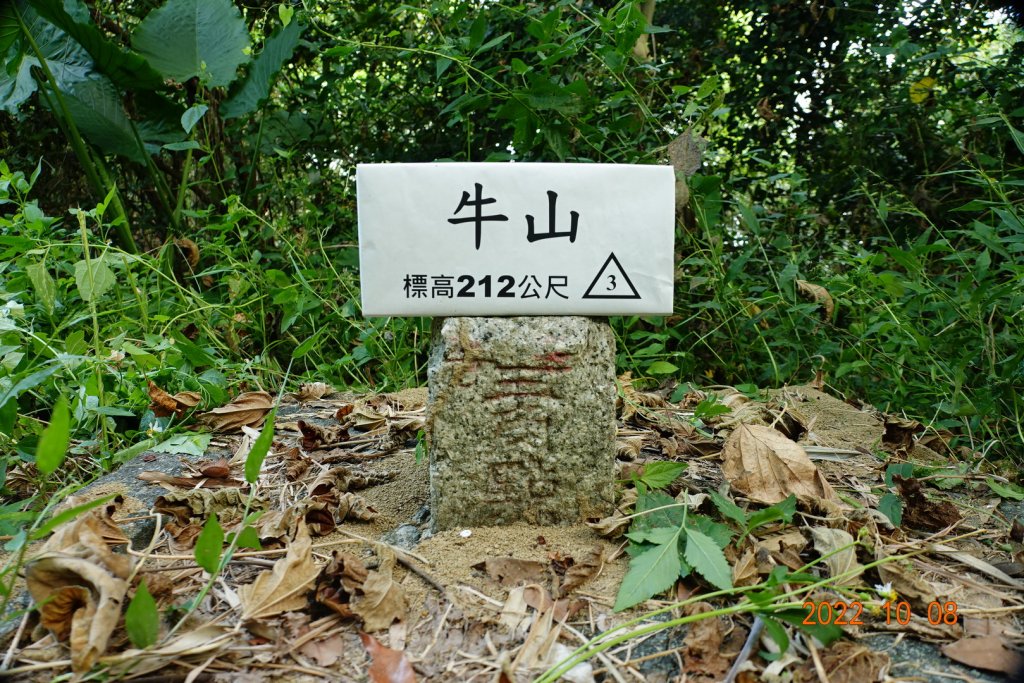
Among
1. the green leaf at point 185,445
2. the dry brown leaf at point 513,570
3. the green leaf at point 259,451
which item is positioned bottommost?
the dry brown leaf at point 513,570

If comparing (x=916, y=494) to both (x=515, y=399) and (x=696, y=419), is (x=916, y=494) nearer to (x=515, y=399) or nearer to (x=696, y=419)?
(x=696, y=419)

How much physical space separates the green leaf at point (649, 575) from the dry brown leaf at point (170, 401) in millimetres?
1466

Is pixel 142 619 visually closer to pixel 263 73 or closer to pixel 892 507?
pixel 892 507

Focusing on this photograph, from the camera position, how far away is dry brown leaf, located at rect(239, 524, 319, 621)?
4.17 feet

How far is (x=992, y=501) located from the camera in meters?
1.82

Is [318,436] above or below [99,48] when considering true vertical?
below

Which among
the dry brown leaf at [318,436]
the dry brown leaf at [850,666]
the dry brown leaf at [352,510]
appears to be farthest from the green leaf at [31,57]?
the dry brown leaf at [850,666]

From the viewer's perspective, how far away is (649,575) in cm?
133

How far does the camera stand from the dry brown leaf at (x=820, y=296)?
287cm

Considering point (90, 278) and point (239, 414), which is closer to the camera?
point (90, 278)

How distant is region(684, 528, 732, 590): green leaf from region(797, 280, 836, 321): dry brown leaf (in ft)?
5.78

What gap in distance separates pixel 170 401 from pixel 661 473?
144 cm

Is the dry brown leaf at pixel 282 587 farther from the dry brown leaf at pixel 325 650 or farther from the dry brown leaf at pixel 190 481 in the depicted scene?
the dry brown leaf at pixel 190 481

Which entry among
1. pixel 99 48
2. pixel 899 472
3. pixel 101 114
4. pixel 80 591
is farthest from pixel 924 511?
pixel 101 114
